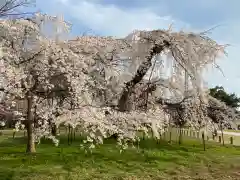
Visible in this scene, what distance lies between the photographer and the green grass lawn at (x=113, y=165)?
44.8 feet

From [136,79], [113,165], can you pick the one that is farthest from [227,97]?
[113,165]

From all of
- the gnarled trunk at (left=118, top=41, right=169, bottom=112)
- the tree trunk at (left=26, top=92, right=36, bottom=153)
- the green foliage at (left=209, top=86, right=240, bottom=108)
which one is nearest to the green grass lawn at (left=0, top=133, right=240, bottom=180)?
the tree trunk at (left=26, top=92, right=36, bottom=153)

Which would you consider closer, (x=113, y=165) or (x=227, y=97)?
(x=113, y=165)

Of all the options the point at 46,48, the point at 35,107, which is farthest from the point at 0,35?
the point at 35,107

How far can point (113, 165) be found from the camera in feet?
50.8

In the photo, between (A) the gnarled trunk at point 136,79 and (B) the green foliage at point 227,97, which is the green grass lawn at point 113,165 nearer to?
(A) the gnarled trunk at point 136,79

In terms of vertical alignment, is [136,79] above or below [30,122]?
above

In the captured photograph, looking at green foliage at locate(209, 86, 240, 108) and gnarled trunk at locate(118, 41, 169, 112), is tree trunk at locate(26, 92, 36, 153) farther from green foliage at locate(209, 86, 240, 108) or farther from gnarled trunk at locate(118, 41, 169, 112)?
green foliage at locate(209, 86, 240, 108)

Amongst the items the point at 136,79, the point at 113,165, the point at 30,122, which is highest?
the point at 136,79

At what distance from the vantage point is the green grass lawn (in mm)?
13664

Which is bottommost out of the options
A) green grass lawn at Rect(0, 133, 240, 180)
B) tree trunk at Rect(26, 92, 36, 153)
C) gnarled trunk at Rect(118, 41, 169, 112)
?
green grass lawn at Rect(0, 133, 240, 180)

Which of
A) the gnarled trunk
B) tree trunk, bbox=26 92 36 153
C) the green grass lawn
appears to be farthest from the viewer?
the gnarled trunk

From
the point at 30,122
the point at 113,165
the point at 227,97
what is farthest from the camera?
the point at 227,97

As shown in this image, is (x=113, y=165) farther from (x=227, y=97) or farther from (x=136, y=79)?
(x=227, y=97)
